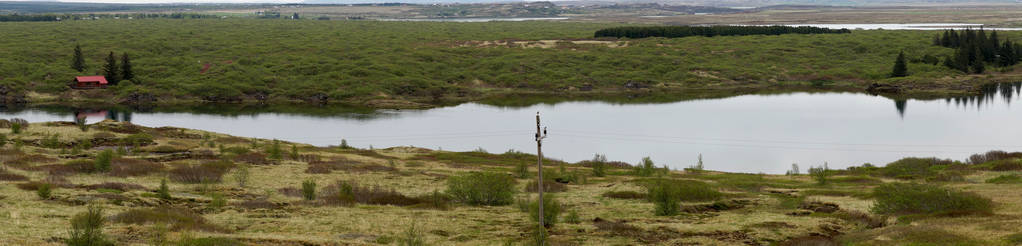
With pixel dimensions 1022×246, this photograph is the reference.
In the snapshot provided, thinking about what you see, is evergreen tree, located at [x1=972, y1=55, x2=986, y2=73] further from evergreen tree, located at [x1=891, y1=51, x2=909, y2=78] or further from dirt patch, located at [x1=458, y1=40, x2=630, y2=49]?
dirt patch, located at [x1=458, y1=40, x2=630, y2=49]

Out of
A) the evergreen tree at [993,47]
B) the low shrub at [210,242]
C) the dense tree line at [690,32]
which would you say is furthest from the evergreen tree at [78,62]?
the evergreen tree at [993,47]

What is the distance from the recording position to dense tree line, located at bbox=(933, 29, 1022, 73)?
141 m

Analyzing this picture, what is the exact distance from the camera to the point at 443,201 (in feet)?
139

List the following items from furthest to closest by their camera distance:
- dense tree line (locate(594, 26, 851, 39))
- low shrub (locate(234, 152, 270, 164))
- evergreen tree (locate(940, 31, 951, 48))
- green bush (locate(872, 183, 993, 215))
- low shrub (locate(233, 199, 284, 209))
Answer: dense tree line (locate(594, 26, 851, 39)) → evergreen tree (locate(940, 31, 951, 48)) → low shrub (locate(234, 152, 270, 164)) → low shrub (locate(233, 199, 284, 209)) → green bush (locate(872, 183, 993, 215))

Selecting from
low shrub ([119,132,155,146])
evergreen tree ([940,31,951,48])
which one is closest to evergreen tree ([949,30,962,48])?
evergreen tree ([940,31,951,48])

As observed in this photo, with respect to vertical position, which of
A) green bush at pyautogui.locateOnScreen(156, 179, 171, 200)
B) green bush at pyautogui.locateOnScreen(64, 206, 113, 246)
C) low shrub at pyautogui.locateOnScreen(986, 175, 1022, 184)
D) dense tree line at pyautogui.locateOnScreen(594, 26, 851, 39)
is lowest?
low shrub at pyautogui.locateOnScreen(986, 175, 1022, 184)

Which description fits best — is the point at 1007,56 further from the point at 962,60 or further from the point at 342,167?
the point at 342,167

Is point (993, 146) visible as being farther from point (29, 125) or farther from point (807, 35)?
point (807, 35)

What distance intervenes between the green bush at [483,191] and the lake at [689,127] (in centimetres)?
2991

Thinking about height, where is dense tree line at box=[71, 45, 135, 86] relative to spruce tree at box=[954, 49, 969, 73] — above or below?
above

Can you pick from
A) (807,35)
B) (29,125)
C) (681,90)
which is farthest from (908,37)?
(29,125)

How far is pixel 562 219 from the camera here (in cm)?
3644

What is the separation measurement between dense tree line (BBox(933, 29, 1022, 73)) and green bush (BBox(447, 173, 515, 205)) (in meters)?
122

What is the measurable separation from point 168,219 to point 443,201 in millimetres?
13973
